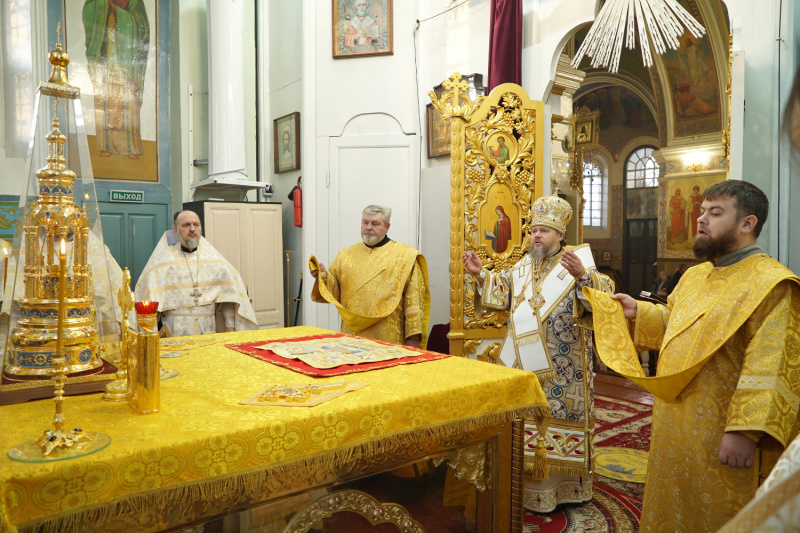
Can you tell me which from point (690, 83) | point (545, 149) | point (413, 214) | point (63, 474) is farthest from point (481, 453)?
point (690, 83)

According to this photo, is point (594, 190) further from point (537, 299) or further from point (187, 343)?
point (187, 343)

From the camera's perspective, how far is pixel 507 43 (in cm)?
509

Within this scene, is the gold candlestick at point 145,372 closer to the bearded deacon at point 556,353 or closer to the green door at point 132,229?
the bearded deacon at point 556,353

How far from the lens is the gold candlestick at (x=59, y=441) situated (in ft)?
4.35

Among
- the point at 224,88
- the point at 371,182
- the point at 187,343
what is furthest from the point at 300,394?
the point at 224,88

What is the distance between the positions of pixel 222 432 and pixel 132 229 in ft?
22.2

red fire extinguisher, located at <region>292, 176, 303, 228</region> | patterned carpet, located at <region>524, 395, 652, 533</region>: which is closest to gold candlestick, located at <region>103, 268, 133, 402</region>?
patterned carpet, located at <region>524, 395, 652, 533</region>

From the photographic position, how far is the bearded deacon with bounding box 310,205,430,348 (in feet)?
13.9

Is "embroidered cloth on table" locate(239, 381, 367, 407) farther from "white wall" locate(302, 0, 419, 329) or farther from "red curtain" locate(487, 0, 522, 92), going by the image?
"white wall" locate(302, 0, 419, 329)

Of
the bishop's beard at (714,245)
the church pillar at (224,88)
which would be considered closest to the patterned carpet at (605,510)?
the bishop's beard at (714,245)

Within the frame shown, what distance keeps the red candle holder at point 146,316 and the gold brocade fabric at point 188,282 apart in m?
2.76

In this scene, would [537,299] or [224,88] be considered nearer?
[537,299]

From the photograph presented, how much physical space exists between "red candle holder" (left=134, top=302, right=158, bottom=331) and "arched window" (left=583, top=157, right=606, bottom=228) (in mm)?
17039

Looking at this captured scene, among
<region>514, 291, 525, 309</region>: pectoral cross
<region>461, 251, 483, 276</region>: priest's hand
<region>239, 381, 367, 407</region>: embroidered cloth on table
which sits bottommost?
<region>239, 381, 367, 407</region>: embroidered cloth on table
